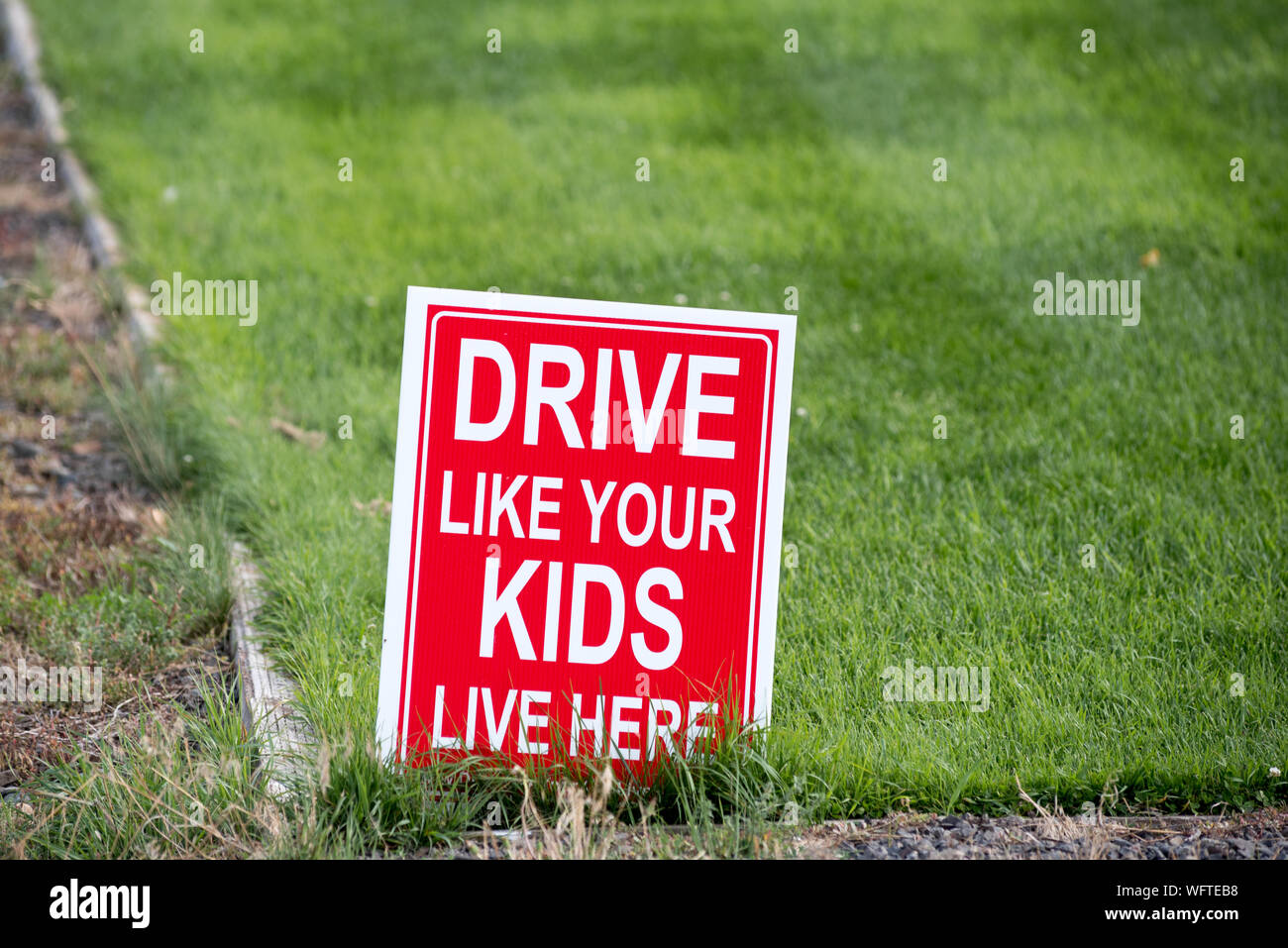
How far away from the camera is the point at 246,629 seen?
418 centimetres

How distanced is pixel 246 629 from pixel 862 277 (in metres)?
3.73

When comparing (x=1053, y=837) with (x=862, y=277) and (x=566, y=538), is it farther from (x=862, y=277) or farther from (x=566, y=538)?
(x=862, y=277)

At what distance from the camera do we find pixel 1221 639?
4051 mm

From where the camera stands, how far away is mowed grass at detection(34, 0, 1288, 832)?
3850 millimetres

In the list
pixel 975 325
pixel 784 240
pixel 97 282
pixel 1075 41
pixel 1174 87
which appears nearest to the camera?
pixel 975 325

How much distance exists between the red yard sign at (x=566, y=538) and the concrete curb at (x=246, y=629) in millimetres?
359

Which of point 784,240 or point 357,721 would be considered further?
point 784,240

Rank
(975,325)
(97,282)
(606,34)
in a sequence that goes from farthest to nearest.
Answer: (606,34)
(97,282)
(975,325)

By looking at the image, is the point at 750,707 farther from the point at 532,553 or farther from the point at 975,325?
the point at 975,325

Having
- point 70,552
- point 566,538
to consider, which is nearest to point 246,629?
point 70,552

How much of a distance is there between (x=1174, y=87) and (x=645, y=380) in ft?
21.6

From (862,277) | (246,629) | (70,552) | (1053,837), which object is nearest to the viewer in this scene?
(1053,837)

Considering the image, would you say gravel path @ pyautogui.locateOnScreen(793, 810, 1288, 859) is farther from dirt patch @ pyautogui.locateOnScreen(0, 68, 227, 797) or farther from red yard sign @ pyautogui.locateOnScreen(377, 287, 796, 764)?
dirt patch @ pyautogui.locateOnScreen(0, 68, 227, 797)

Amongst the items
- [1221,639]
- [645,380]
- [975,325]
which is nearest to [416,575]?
[645,380]
